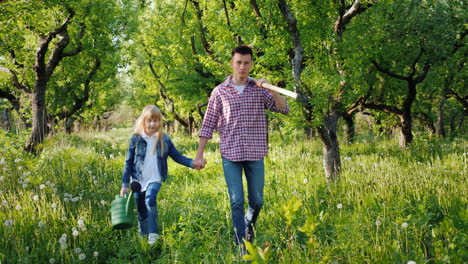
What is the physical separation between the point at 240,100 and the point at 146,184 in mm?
1555

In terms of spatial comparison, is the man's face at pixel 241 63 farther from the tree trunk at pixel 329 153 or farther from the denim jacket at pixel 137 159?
the tree trunk at pixel 329 153

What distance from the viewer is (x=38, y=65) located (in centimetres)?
1112

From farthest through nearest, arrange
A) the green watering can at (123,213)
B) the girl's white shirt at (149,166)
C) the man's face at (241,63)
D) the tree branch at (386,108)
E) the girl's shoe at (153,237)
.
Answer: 1. the tree branch at (386,108)
2. the girl's white shirt at (149,166)
3. the girl's shoe at (153,237)
4. the man's face at (241,63)
5. the green watering can at (123,213)

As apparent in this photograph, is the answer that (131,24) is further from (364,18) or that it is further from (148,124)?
(148,124)

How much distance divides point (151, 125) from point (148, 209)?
1.01m

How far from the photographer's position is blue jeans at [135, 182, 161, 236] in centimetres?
417

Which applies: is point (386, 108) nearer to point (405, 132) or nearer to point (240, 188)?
point (405, 132)

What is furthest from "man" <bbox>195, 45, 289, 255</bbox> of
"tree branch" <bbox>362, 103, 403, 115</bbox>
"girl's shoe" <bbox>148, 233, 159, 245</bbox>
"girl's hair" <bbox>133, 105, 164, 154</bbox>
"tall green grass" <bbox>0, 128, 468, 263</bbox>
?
"tree branch" <bbox>362, 103, 403, 115</bbox>

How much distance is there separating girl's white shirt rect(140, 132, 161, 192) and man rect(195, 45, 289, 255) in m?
0.71

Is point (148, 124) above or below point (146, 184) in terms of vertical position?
above

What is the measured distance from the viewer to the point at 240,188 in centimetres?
379

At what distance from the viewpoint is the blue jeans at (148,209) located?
4172mm

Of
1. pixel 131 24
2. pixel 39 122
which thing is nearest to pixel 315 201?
pixel 39 122

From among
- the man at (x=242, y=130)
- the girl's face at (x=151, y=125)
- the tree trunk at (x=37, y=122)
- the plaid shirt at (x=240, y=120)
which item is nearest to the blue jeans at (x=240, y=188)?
the man at (x=242, y=130)
